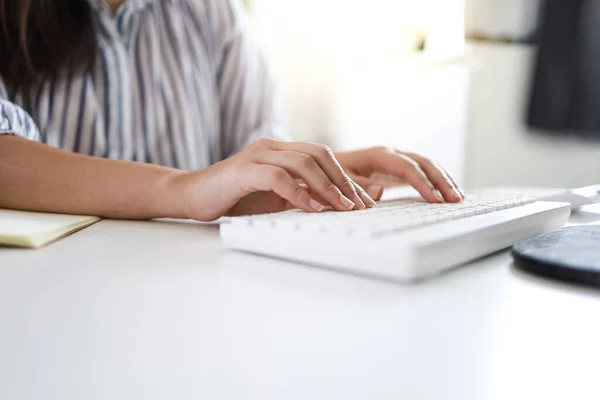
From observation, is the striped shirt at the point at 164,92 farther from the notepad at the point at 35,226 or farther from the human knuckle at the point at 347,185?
the human knuckle at the point at 347,185

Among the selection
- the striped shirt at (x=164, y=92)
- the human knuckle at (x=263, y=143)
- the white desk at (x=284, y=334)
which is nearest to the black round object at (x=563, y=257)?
the white desk at (x=284, y=334)

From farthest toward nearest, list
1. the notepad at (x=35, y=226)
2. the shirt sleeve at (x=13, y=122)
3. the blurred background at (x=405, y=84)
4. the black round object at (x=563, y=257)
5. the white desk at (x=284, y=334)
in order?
the blurred background at (x=405, y=84), the shirt sleeve at (x=13, y=122), the notepad at (x=35, y=226), the black round object at (x=563, y=257), the white desk at (x=284, y=334)

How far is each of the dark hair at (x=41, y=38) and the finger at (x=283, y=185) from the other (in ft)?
1.93

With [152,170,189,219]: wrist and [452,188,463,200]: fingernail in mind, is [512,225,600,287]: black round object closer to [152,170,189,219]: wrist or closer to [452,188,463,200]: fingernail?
[452,188,463,200]: fingernail

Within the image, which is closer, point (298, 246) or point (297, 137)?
point (298, 246)

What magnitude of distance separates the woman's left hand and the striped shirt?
1.28 ft

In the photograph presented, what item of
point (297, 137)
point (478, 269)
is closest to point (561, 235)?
point (478, 269)

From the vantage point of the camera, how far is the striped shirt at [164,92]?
1.02m

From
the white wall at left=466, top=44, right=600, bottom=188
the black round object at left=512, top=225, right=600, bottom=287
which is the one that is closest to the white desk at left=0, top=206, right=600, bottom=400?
the black round object at left=512, top=225, right=600, bottom=287

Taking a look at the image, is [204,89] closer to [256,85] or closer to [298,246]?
[256,85]

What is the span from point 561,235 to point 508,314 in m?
0.18

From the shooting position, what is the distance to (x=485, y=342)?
266 millimetres

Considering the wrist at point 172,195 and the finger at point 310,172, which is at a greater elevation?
the finger at point 310,172

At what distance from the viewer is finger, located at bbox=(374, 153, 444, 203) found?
0.64 m
